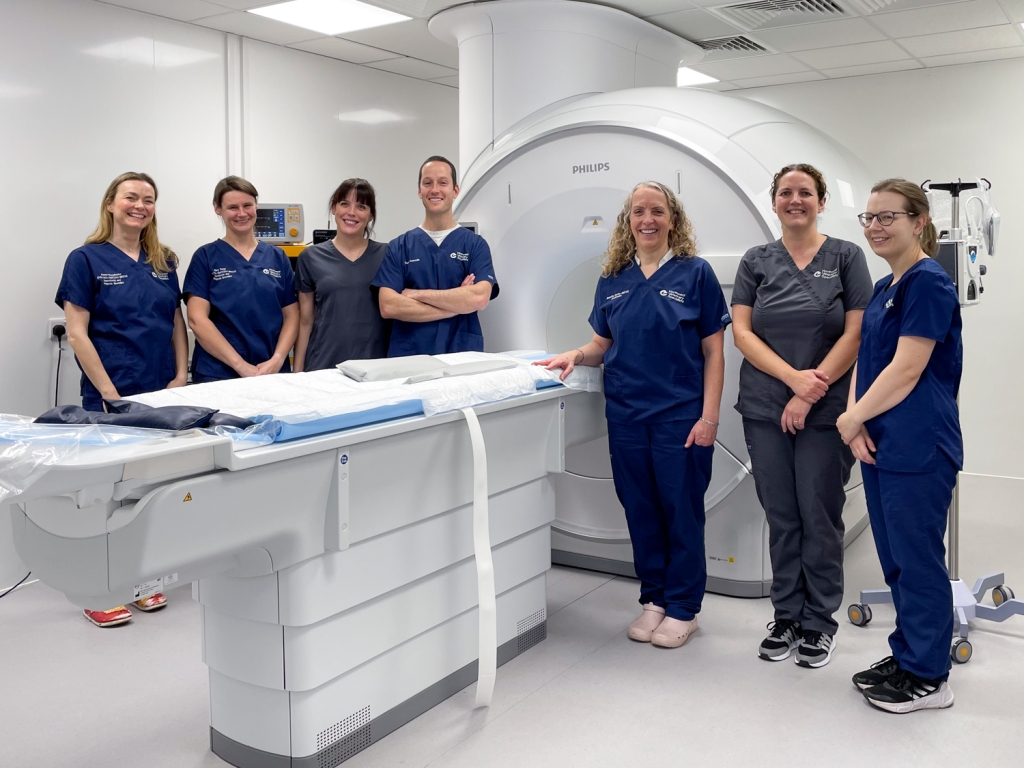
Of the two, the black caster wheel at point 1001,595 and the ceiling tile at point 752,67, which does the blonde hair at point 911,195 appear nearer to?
the black caster wheel at point 1001,595

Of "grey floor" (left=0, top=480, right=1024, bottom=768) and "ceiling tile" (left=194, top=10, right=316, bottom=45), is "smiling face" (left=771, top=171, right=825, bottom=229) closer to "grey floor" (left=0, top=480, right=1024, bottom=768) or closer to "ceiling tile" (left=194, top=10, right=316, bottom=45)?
"grey floor" (left=0, top=480, right=1024, bottom=768)

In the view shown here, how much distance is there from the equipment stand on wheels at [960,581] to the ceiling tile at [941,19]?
104 cm

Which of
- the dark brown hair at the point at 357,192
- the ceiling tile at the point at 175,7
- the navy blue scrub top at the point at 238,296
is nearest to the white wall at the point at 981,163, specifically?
the dark brown hair at the point at 357,192

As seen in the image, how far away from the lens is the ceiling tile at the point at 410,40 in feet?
11.6

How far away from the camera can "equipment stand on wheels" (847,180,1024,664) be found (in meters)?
2.51

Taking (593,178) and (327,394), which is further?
(593,178)

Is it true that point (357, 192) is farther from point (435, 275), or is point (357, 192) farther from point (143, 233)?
point (143, 233)

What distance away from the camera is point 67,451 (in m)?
1.36

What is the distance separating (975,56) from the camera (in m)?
4.18

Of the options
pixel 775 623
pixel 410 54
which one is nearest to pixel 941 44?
pixel 410 54

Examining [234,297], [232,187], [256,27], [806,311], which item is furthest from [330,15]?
[806,311]

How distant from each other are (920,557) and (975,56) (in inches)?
122

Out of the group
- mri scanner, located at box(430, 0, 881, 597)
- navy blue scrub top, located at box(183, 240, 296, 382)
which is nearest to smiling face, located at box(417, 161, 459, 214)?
mri scanner, located at box(430, 0, 881, 597)

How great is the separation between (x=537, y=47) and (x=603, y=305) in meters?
1.15
